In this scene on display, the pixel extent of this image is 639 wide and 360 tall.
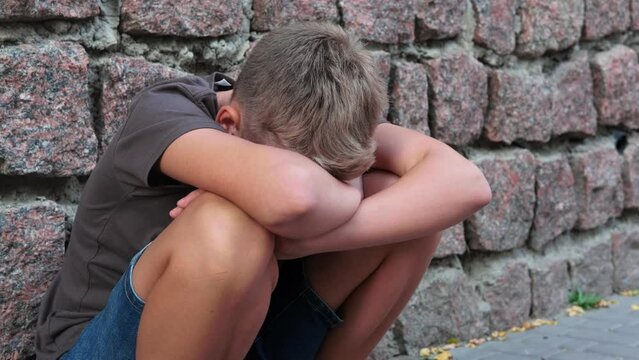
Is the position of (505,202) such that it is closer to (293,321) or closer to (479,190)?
(479,190)

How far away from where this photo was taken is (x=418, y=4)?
126 inches

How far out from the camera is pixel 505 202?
3518 mm

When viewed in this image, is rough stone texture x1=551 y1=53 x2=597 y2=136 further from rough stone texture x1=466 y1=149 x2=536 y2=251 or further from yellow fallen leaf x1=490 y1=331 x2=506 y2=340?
yellow fallen leaf x1=490 y1=331 x2=506 y2=340

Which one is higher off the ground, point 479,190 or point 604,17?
point 604,17

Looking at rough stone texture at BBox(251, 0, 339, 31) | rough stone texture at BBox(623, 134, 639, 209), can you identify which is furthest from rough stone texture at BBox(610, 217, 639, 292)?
rough stone texture at BBox(251, 0, 339, 31)

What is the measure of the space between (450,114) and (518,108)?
40 cm

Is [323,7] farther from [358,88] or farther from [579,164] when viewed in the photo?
[579,164]

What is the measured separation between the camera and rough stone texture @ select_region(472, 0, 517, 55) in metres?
3.45

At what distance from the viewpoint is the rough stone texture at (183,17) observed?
8.03ft

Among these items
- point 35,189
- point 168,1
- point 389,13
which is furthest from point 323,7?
point 35,189

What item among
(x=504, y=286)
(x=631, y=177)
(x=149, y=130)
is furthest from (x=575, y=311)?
(x=149, y=130)

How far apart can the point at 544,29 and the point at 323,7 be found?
1.16 m

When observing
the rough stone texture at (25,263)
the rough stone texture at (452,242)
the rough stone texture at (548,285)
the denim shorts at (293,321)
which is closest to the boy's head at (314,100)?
the denim shorts at (293,321)

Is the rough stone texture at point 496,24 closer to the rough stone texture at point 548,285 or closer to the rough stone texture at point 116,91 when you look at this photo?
the rough stone texture at point 548,285
